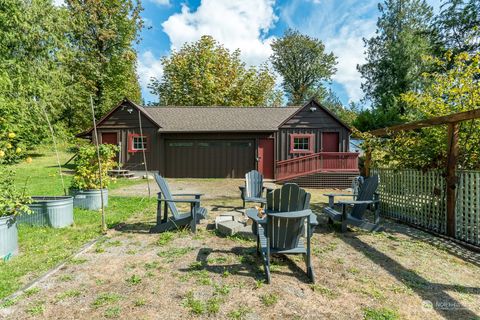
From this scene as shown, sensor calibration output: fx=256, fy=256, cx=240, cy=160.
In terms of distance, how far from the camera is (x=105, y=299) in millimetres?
2469

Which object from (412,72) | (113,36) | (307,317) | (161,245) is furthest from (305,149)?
(113,36)

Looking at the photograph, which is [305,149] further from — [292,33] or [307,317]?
[292,33]

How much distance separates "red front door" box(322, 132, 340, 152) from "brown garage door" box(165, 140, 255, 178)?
3819mm

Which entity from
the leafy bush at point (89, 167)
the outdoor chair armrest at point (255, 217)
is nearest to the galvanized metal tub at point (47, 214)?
the leafy bush at point (89, 167)

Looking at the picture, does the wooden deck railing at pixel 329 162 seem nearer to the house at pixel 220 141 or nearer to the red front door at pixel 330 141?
the house at pixel 220 141

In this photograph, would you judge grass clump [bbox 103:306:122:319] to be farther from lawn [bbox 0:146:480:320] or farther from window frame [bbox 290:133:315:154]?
window frame [bbox 290:133:315:154]

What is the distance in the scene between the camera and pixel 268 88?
25.4m

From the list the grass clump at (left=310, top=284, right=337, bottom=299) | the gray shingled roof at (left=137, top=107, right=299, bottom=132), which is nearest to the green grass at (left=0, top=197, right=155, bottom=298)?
the grass clump at (left=310, top=284, right=337, bottom=299)

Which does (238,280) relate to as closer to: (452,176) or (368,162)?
(452,176)

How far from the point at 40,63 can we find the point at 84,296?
54.9 feet

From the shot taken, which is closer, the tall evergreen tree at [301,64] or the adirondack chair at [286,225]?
the adirondack chair at [286,225]

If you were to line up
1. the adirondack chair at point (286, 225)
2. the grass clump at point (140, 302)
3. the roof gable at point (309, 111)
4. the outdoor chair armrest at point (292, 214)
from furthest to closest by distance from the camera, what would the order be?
the roof gable at point (309, 111) < the adirondack chair at point (286, 225) < the outdoor chair armrest at point (292, 214) < the grass clump at point (140, 302)

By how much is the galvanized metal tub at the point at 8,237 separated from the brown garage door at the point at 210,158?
10395mm

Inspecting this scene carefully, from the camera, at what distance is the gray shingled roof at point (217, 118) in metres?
13.7
